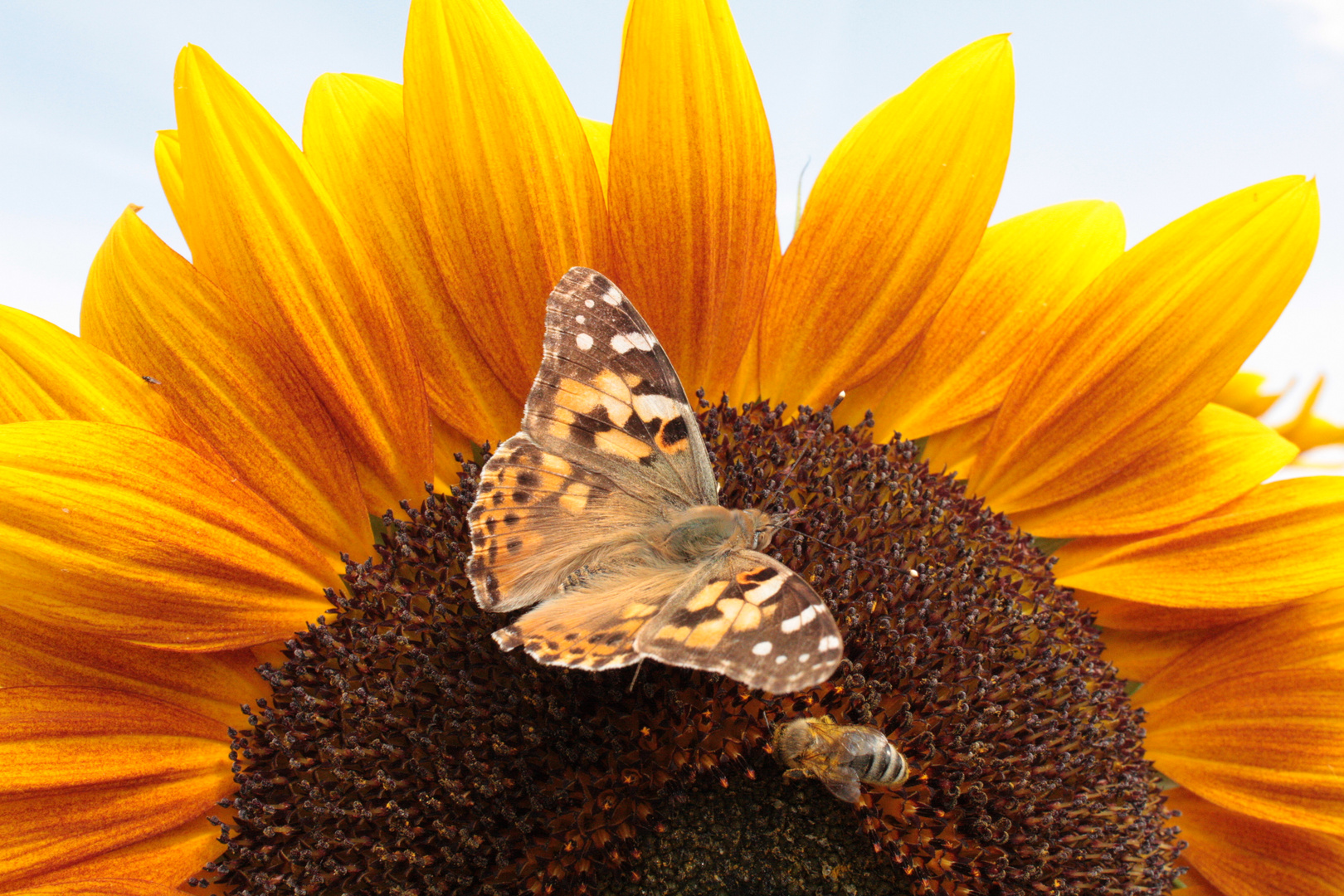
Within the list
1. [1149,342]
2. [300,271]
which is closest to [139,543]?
[300,271]

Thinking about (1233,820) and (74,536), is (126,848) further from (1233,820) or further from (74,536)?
(1233,820)

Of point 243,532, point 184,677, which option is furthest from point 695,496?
point 184,677

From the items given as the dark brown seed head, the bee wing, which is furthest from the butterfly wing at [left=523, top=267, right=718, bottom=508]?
the bee wing

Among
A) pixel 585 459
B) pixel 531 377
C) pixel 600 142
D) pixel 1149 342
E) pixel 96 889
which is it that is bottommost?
pixel 96 889

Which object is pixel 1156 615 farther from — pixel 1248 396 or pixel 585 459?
pixel 585 459

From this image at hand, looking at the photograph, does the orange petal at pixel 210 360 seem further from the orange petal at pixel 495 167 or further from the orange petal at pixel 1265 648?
the orange petal at pixel 1265 648

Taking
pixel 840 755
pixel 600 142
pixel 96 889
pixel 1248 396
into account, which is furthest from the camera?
pixel 1248 396
